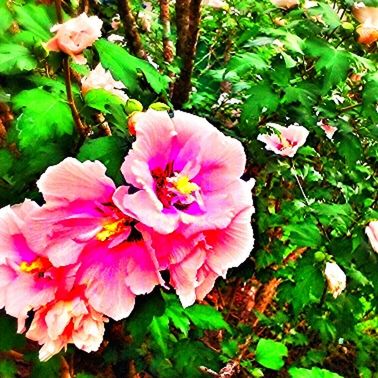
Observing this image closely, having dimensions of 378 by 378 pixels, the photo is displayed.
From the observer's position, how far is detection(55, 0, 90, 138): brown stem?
0.85 meters

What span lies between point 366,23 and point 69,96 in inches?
34.8

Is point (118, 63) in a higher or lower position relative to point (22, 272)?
higher

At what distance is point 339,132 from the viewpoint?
161cm

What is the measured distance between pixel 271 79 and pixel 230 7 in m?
1.29

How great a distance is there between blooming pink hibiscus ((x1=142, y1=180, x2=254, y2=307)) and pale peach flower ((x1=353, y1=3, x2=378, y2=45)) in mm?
854

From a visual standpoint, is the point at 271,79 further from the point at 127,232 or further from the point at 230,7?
the point at 230,7

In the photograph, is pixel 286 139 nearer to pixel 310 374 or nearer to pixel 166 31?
pixel 166 31

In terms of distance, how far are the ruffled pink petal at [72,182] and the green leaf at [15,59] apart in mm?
258

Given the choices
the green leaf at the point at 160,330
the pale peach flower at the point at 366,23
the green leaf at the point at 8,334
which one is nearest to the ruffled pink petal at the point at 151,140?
the green leaf at the point at 8,334

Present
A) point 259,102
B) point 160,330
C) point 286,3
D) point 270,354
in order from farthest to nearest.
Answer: point 270,354, point 286,3, point 259,102, point 160,330

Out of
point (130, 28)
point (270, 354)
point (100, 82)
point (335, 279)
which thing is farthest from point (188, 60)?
point (270, 354)

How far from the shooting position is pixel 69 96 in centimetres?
90

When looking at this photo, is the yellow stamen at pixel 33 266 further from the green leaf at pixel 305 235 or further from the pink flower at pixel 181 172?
the green leaf at pixel 305 235

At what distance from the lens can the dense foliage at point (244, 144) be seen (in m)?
0.91
